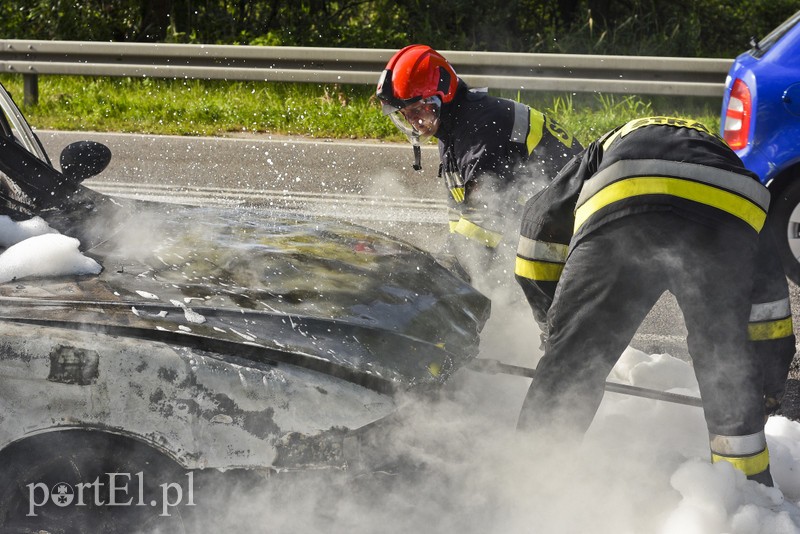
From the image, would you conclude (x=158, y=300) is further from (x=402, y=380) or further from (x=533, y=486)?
(x=533, y=486)

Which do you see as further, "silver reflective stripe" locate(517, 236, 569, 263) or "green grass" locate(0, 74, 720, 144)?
"green grass" locate(0, 74, 720, 144)

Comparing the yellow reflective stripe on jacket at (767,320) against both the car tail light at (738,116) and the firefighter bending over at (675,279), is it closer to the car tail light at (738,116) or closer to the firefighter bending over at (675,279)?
the firefighter bending over at (675,279)

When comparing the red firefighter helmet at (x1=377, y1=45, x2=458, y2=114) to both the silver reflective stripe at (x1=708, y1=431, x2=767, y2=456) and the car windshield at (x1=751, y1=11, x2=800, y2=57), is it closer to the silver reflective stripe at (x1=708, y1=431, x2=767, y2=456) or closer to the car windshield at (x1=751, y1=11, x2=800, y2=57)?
the silver reflective stripe at (x1=708, y1=431, x2=767, y2=456)

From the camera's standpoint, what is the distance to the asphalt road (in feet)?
22.2

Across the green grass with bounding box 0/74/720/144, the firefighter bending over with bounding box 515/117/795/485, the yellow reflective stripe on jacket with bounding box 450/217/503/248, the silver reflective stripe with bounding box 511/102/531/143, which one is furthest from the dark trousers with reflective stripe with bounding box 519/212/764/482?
the green grass with bounding box 0/74/720/144

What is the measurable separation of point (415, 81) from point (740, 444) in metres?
1.96

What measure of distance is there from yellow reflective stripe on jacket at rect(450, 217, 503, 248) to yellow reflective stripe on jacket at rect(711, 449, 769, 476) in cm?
138

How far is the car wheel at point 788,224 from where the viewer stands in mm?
5512

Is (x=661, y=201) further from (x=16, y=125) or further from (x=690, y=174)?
(x=16, y=125)

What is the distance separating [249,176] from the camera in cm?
775

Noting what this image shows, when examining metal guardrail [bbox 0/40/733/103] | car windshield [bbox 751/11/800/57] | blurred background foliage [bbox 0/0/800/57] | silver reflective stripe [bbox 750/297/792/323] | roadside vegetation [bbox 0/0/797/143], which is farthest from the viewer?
blurred background foliage [bbox 0/0/800/57]

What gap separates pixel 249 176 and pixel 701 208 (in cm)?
548

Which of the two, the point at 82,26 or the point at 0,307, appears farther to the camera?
the point at 82,26

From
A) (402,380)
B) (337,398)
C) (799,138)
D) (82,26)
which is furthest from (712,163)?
(82,26)
